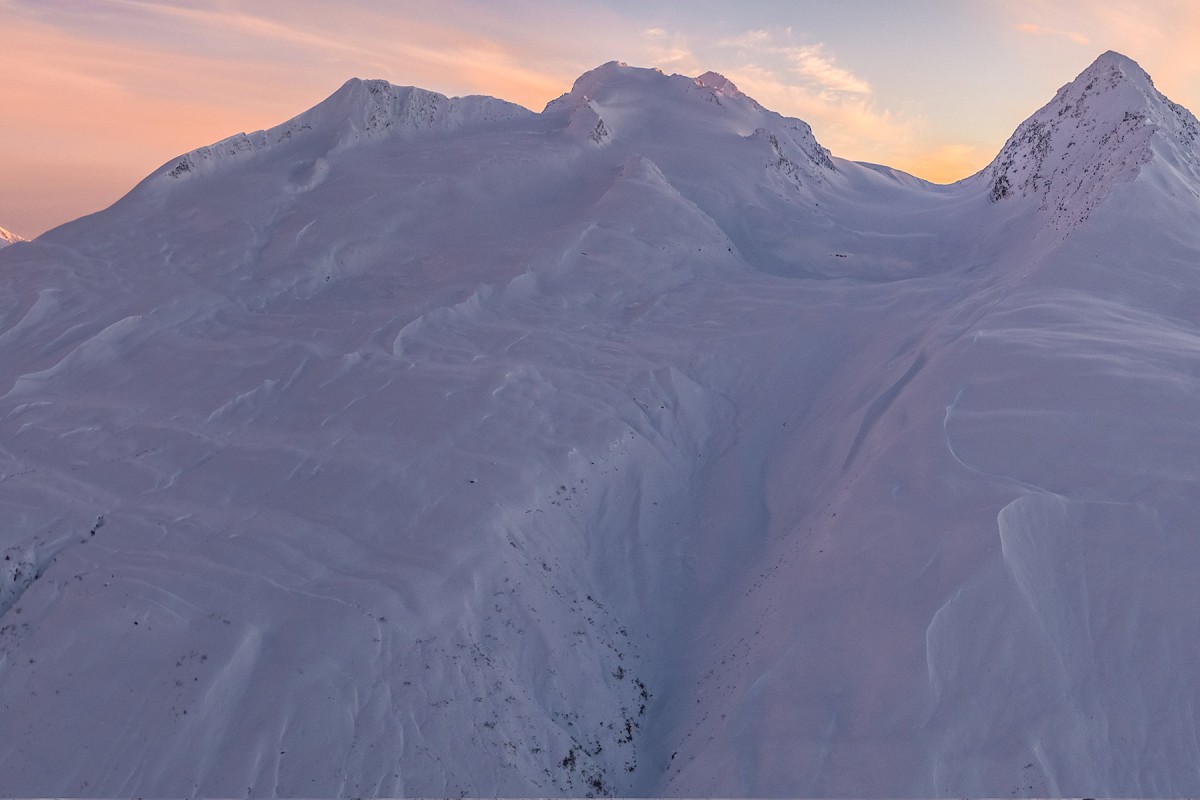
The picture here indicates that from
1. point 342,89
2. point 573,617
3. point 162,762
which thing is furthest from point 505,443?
point 342,89

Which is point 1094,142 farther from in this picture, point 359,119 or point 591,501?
point 359,119

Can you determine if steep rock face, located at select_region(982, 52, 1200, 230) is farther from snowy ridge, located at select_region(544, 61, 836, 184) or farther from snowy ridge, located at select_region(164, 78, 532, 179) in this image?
snowy ridge, located at select_region(164, 78, 532, 179)

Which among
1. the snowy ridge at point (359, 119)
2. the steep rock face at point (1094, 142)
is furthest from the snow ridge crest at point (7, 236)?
the steep rock face at point (1094, 142)

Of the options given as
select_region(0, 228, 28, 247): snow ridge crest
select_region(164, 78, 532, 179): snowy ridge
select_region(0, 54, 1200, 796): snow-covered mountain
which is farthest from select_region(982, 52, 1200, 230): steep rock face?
select_region(0, 228, 28, 247): snow ridge crest

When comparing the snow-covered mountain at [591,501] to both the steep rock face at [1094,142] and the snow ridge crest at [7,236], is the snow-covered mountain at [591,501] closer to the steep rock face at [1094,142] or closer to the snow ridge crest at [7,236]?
the steep rock face at [1094,142]

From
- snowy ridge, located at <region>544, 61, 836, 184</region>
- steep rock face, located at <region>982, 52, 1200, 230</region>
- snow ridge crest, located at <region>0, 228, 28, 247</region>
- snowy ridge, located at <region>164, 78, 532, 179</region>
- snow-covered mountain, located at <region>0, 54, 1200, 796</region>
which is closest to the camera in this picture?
snow-covered mountain, located at <region>0, 54, 1200, 796</region>

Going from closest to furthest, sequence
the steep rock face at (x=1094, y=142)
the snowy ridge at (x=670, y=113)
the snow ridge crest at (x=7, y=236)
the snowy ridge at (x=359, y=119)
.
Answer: the steep rock face at (x=1094, y=142), the snowy ridge at (x=359, y=119), the snowy ridge at (x=670, y=113), the snow ridge crest at (x=7, y=236)
